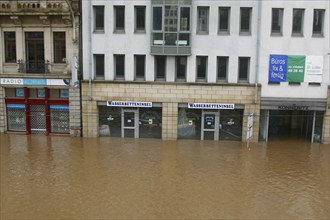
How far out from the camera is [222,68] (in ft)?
80.2

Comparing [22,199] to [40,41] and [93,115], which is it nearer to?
[93,115]

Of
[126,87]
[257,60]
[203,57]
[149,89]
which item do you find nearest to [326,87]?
[257,60]

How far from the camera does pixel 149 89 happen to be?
24391mm

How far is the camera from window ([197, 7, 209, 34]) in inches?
944

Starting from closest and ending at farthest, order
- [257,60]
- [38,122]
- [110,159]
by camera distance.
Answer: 1. [110,159]
2. [257,60]
3. [38,122]

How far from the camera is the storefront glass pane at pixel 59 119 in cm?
2562

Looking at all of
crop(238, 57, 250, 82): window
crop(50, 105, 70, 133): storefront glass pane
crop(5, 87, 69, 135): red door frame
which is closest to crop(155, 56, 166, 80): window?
crop(238, 57, 250, 82): window

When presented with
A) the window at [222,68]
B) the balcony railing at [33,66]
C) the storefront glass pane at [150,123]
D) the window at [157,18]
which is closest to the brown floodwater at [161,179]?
the storefront glass pane at [150,123]

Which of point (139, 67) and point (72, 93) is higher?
point (139, 67)

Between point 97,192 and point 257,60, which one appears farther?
point 257,60

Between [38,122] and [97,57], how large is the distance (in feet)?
21.2

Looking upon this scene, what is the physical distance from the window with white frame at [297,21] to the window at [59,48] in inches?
618

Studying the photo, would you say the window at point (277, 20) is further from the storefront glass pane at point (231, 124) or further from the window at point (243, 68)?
the storefront glass pane at point (231, 124)

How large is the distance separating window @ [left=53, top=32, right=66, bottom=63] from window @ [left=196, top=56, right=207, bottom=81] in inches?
366
